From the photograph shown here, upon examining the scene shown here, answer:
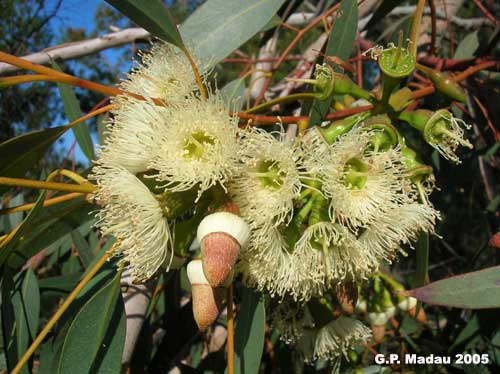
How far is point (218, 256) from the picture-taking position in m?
0.67

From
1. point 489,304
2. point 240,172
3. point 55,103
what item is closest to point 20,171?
point 240,172

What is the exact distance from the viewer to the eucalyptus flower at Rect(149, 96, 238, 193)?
0.74 m

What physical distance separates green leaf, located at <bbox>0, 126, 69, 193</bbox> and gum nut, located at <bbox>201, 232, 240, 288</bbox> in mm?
422

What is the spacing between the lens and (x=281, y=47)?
4.71 metres

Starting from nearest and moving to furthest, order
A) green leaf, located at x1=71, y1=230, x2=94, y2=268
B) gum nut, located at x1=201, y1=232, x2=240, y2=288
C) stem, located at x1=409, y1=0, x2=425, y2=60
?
gum nut, located at x1=201, y1=232, x2=240, y2=288, stem, located at x1=409, y1=0, x2=425, y2=60, green leaf, located at x1=71, y1=230, x2=94, y2=268

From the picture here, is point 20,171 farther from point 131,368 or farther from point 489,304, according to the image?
point 489,304

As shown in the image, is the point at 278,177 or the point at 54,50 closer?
the point at 278,177

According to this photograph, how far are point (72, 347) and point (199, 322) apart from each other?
268 mm

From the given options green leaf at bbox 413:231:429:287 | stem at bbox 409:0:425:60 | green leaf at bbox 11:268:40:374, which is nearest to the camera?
stem at bbox 409:0:425:60

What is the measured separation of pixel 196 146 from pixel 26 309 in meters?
0.63

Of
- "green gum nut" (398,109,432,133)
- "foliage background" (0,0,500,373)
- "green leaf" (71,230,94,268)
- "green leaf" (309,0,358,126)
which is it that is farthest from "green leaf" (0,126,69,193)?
"green gum nut" (398,109,432,133)

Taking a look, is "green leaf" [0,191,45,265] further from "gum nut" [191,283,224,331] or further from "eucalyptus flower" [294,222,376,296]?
"eucalyptus flower" [294,222,376,296]

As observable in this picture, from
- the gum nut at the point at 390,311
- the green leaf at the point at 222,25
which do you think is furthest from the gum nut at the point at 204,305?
the gum nut at the point at 390,311

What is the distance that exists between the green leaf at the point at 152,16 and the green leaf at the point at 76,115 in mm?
564
